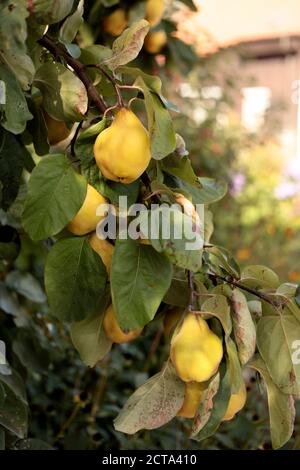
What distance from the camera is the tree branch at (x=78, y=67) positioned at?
80 cm

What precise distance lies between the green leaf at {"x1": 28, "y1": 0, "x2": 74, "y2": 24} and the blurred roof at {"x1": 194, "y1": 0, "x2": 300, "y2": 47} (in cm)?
594

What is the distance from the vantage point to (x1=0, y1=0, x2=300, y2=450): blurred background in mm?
1430

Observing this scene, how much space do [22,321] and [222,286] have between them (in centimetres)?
65

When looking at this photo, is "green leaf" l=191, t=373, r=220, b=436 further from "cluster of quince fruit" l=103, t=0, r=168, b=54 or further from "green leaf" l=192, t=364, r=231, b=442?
"cluster of quince fruit" l=103, t=0, r=168, b=54

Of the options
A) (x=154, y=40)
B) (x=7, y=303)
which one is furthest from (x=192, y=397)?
(x=154, y=40)

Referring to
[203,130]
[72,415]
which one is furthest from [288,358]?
[203,130]

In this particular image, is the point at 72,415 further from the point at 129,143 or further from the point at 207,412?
the point at 129,143

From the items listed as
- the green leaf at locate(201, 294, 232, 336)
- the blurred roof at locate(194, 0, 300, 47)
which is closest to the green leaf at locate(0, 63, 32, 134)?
the green leaf at locate(201, 294, 232, 336)

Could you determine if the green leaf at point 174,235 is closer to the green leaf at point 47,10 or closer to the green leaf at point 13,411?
the green leaf at point 47,10

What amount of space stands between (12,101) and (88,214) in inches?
5.1

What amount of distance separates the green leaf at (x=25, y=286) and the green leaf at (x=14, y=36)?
0.77m

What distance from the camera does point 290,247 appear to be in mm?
3758

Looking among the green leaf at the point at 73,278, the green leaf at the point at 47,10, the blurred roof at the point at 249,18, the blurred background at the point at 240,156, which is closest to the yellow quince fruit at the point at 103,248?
Answer: the green leaf at the point at 73,278

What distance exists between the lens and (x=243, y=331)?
2.50 feet
